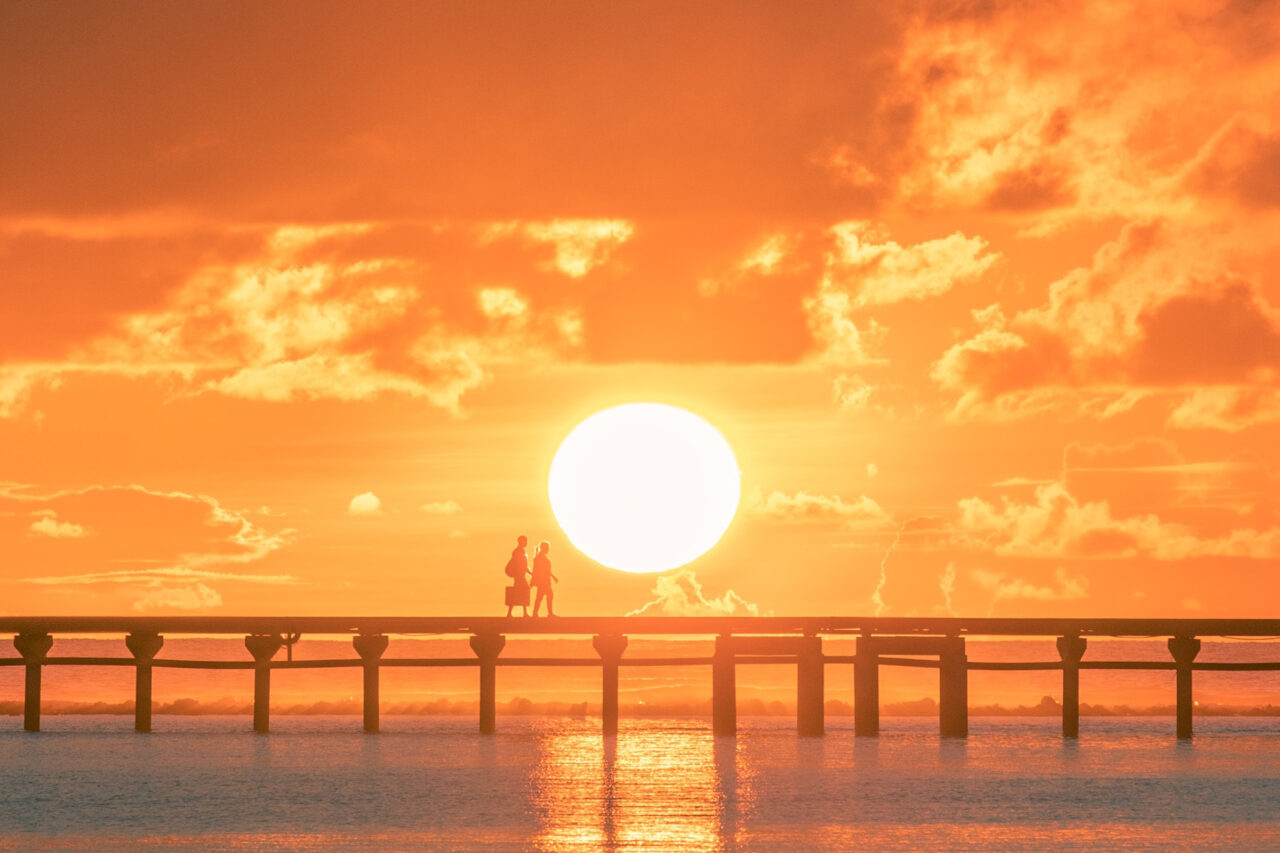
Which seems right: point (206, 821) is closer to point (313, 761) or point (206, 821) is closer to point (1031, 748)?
point (313, 761)

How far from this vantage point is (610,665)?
3838 cm

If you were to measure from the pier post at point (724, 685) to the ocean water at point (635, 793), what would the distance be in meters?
0.50

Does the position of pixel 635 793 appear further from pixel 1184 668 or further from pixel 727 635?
pixel 1184 668

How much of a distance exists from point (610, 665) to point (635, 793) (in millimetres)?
9468

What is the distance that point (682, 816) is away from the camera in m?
25.8

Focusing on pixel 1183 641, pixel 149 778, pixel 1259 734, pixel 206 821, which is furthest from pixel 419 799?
pixel 1259 734

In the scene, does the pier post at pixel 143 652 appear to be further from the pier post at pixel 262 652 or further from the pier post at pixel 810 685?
the pier post at pixel 810 685

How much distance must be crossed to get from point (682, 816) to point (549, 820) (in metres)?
1.82

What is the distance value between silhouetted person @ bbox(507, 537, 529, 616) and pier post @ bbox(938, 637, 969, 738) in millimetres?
8377

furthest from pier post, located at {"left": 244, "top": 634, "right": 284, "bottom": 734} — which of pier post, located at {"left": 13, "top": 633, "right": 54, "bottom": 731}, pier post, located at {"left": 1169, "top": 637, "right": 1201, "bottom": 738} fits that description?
pier post, located at {"left": 1169, "top": 637, "right": 1201, "bottom": 738}

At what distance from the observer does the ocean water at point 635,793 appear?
24234 millimetres

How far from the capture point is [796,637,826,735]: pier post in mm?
37469

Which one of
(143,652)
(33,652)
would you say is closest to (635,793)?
(143,652)

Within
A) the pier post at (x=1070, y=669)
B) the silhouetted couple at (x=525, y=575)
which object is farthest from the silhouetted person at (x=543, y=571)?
the pier post at (x=1070, y=669)
